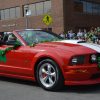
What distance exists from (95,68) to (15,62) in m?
2.11

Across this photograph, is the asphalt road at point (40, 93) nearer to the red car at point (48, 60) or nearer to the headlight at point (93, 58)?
the red car at point (48, 60)

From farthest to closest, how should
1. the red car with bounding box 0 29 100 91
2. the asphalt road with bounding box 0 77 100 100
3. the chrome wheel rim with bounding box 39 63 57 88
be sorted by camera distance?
the chrome wheel rim with bounding box 39 63 57 88
the red car with bounding box 0 29 100 91
the asphalt road with bounding box 0 77 100 100

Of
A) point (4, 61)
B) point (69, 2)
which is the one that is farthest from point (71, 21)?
point (4, 61)

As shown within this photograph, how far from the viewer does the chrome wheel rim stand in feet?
25.6

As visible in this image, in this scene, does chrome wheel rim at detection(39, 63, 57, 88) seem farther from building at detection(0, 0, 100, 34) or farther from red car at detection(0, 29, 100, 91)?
building at detection(0, 0, 100, 34)

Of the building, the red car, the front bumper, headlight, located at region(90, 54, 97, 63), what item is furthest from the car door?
the building

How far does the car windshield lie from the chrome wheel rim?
0.92m

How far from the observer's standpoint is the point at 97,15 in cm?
4878

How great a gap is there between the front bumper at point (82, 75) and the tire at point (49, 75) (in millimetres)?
203

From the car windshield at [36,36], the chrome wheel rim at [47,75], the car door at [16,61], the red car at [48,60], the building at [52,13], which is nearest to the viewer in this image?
the red car at [48,60]

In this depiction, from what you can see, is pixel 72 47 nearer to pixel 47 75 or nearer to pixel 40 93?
pixel 47 75

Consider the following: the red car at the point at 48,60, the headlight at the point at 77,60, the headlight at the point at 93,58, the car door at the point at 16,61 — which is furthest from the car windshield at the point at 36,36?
the headlight at the point at 93,58

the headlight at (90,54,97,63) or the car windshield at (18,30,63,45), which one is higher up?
the car windshield at (18,30,63,45)

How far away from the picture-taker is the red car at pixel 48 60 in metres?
7.45
